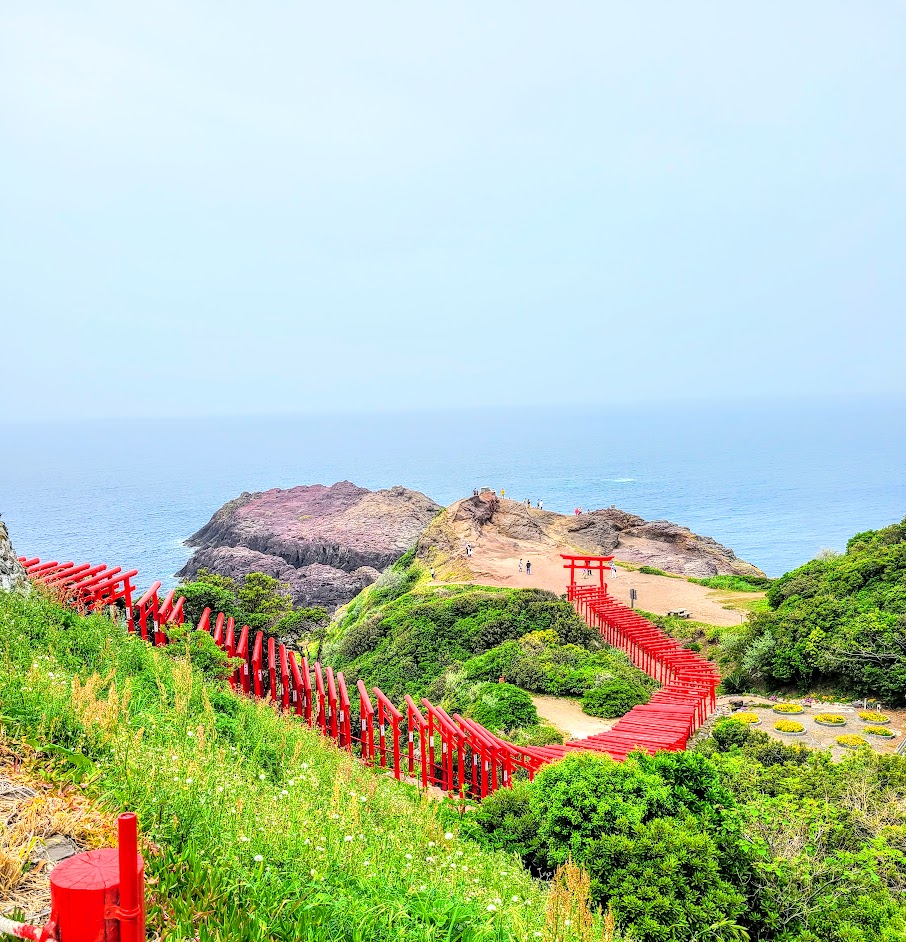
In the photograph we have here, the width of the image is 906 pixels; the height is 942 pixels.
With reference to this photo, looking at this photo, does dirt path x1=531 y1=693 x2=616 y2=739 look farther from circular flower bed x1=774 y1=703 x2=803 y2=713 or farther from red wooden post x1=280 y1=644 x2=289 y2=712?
red wooden post x1=280 y1=644 x2=289 y2=712

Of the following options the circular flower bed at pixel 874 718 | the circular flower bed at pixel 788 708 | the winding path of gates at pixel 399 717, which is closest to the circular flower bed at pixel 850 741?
the circular flower bed at pixel 874 718

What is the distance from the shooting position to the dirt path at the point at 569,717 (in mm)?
17203

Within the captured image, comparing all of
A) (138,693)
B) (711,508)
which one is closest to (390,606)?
(138,693)

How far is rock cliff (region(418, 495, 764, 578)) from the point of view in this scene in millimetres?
42312

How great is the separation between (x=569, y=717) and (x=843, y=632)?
7.84m

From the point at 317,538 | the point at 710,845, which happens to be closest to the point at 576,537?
the point at 317,538

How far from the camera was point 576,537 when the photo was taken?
2082 inches

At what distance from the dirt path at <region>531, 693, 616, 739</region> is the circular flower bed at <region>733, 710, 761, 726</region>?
3135 millimetres

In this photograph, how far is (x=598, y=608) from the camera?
27.3 metres

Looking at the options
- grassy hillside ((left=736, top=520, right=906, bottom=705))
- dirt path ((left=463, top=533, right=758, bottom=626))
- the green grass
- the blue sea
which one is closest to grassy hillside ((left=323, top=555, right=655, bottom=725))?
grassy hillside ((left=736, top=520, right=906, bottom=705))

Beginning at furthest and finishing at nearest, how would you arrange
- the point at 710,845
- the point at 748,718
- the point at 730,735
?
the point at 748,718 < the point at 730,735 < the point at 710,845

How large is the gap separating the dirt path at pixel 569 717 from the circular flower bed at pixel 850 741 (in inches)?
205

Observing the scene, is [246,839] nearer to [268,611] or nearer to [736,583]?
[268,611]

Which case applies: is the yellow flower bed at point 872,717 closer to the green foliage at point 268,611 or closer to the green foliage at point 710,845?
the green foliage at point 710,845
